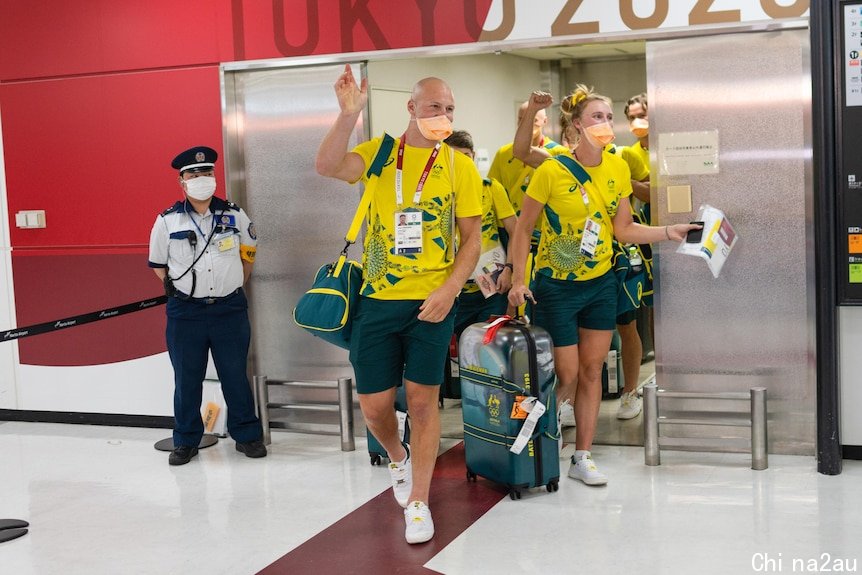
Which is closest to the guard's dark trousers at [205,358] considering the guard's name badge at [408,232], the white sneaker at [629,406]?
the guard's name badge at [408,232]

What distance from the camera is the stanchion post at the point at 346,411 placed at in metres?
5.23

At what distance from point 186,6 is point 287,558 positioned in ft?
10.4

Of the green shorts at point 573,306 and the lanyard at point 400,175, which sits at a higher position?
the lanyard at point 400,175

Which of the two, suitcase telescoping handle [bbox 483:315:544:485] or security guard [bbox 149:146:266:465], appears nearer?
suitcase telescoping handle [bbox 483:315:544:485]

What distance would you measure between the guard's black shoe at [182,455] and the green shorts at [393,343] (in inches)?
64.2

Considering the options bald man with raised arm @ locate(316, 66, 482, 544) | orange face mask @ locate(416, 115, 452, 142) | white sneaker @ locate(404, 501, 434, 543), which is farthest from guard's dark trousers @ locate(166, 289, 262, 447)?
orange face mask @ locate(416, 115, 452, 142)

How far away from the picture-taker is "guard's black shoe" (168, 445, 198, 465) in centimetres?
512

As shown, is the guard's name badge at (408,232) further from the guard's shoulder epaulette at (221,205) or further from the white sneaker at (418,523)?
the guard's shoulder epaulette at (221,205)

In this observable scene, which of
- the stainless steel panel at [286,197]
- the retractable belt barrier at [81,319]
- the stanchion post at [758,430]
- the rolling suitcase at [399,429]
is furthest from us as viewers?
the stainless steel panel at [286,197]

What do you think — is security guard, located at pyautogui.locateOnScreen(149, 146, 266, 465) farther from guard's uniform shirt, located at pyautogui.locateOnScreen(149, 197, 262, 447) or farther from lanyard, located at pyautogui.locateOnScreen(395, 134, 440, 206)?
lanyard, located at pyautogui.locateOnScreen(395, 134, 440, 206)

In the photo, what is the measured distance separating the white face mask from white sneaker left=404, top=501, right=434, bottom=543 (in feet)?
6.59

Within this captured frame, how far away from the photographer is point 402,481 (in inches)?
163

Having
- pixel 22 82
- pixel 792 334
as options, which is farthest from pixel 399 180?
pixel 22 82

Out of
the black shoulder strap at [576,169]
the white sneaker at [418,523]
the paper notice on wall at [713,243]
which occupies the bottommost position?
the white sneaker at [418,523]
